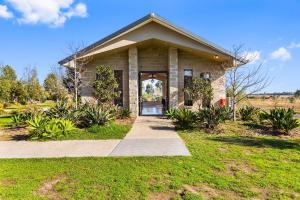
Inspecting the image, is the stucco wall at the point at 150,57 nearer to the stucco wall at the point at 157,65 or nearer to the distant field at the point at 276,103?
the stucco wall at the point at 157,65

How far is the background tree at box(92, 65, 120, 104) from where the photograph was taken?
17359 millimetres

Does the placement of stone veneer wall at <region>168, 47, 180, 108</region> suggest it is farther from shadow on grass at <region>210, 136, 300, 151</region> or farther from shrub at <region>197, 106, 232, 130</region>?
shadow on grass at <region>210, 136, 300, 151</region>

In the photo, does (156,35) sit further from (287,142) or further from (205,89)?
(287,142)

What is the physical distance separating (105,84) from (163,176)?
39.7 feet

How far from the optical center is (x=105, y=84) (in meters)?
17.5

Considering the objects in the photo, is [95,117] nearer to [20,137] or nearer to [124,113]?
[20,137]

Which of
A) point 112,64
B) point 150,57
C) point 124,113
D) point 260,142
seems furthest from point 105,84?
point 260,142

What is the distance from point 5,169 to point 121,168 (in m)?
2.78

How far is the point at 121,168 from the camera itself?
6648 millimetres

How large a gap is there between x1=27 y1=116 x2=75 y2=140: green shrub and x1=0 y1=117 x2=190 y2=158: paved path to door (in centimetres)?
65

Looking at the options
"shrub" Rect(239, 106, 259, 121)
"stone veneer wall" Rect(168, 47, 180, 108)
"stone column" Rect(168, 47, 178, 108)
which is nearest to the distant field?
"shrub" Rect(239, 106, 259, 121)

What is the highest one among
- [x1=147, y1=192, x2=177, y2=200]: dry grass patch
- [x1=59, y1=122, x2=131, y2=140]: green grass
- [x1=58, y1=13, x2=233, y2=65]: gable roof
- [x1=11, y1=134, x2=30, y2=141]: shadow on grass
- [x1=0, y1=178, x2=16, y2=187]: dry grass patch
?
[x1=58, y1=13, x2=233, y2=65]: gable roof

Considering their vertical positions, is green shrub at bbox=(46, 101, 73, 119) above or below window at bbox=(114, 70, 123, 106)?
below

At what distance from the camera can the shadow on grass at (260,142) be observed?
9.40m
